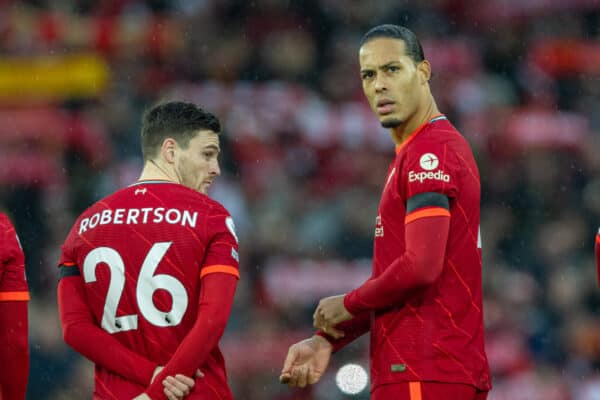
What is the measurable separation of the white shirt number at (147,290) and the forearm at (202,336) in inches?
3.8

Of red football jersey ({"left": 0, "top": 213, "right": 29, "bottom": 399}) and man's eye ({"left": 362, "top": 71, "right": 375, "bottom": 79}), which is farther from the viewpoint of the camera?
man's eye ({"left": 362, "top": 71, "right": 375, "bottom": 79})

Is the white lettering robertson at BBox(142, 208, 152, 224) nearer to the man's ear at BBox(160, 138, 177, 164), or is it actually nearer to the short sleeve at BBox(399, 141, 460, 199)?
the man's ear at BBox(160, 138, 177, 164)

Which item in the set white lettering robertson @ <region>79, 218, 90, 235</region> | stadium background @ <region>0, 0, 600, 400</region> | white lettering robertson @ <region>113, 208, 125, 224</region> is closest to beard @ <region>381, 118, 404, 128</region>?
white lettering robertson @ <region>113, 208, 125, 224</region>

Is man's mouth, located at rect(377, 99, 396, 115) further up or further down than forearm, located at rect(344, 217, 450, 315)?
further up

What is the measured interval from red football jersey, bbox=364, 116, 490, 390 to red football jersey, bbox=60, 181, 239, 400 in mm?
573

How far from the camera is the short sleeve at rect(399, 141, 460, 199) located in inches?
156

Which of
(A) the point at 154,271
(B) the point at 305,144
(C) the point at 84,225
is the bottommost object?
(A) the point at 154,271

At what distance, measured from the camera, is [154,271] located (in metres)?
3.98

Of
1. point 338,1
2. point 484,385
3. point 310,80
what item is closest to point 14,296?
point 484,385

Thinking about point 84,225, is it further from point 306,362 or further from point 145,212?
point 306,362

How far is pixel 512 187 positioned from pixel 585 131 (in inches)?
48.5

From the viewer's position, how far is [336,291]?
10.2 metres

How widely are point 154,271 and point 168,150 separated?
542 millimetres

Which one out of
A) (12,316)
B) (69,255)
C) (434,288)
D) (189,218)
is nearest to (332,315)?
(434,288)
